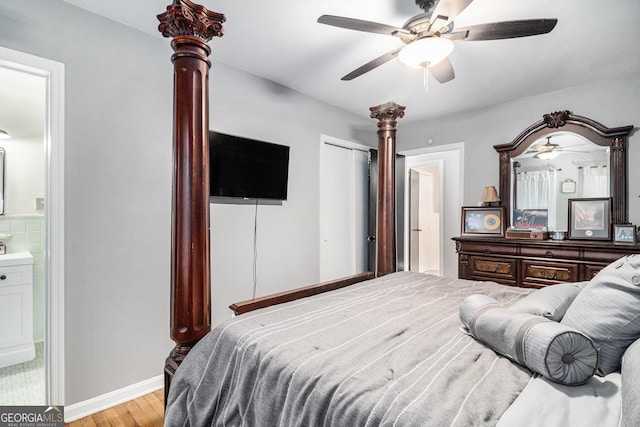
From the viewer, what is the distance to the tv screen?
245 centimetres

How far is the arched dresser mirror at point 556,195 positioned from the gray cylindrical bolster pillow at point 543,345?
2213 millimetres

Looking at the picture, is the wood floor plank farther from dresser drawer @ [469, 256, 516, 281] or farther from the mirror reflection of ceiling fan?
the mirror reflection of ceiling fan

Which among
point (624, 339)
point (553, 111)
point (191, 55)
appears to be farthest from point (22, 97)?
point (553, 111)

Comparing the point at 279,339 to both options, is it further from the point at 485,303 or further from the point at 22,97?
the point at 22,97

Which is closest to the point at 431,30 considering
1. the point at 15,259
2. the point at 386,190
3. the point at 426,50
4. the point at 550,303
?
the point at 426,50

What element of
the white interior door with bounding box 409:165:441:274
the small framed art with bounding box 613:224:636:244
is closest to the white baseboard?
the white interior door with bounding box 409:165:441:274

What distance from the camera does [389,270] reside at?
248cm

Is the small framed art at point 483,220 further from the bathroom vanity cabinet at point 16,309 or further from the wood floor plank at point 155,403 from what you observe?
the bathroom vanity cabinet at point 16,309

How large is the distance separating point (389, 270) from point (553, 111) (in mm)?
2508

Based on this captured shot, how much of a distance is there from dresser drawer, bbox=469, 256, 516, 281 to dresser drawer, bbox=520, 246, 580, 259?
15 cm

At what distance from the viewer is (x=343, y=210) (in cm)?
388

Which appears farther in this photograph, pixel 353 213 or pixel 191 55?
pixel 353 213

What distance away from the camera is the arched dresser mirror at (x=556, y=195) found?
2.70m

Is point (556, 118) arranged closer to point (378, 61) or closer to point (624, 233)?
point (624, 233)
